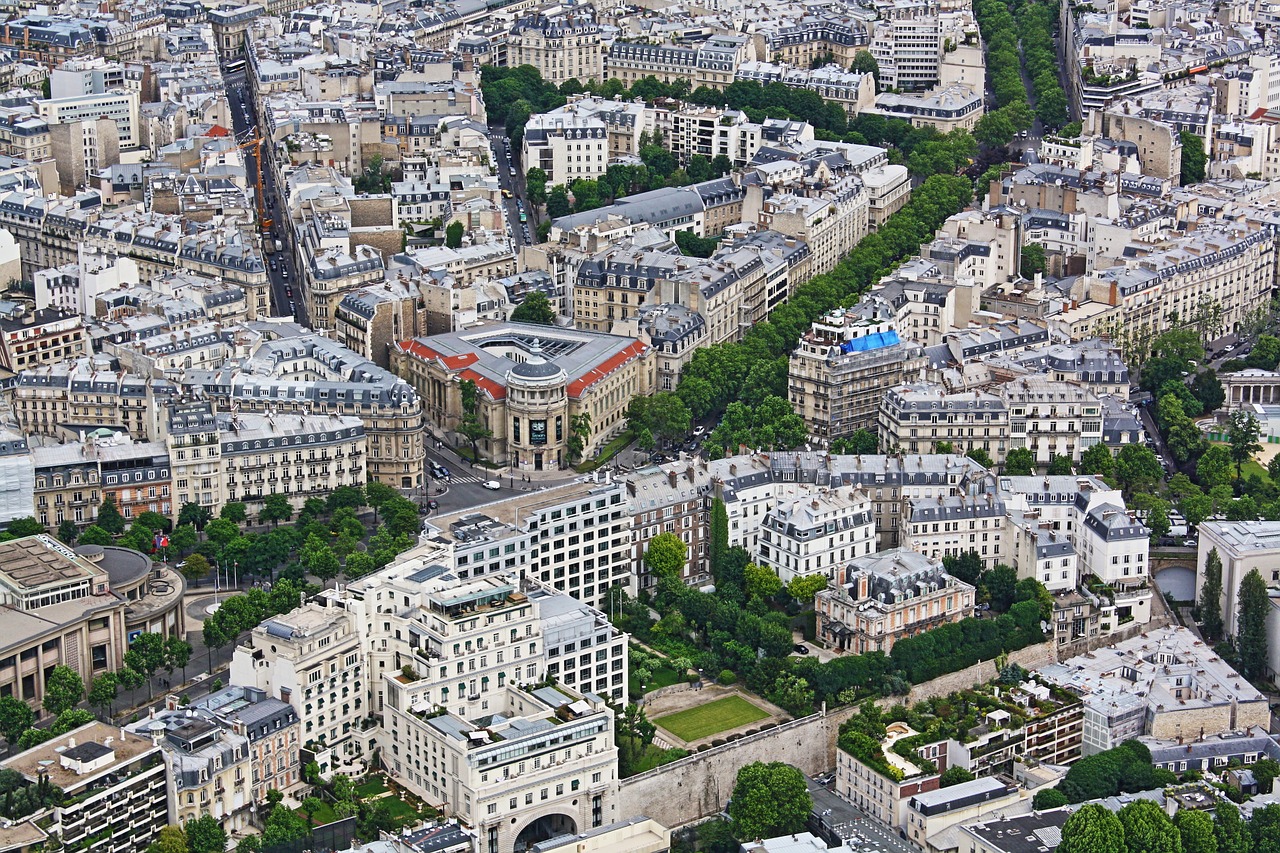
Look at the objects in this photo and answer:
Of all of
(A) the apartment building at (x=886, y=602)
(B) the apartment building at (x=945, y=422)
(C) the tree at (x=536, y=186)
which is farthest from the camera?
(C) the tree at (x=536, y=186)

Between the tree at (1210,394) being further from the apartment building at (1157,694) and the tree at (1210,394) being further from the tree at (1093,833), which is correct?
the tree at (1093,833)

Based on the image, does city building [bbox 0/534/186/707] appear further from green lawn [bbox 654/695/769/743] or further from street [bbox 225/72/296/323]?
street [bbox 225/72/296/323]

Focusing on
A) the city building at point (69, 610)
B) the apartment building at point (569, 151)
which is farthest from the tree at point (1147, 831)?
the apartment building at point (569, 151)

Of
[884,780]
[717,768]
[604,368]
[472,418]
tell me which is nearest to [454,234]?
[604,368]

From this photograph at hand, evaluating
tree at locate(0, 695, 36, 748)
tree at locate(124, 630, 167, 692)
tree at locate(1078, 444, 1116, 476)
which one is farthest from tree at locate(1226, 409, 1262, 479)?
tree at locate(0, 695, 36, 748)

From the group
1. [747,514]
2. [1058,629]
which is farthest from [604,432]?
[1058,629]
